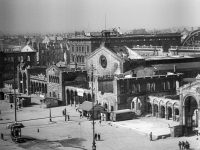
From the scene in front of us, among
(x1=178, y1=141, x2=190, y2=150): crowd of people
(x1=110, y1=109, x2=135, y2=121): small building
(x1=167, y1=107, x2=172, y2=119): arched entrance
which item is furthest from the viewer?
(x1=110, y1=109, x2=135, y2=121): small building

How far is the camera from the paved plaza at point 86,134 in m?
48.7

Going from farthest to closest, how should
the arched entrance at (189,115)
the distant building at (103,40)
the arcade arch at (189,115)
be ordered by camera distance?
1. the distant building at (103,40)
2. the arcade arch at (189,115)
3. the arched entrance at (189,115)

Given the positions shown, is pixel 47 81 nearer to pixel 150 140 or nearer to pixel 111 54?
pixel 111 54

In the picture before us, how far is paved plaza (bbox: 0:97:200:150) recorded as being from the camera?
48.7m

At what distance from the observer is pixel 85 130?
5769cm

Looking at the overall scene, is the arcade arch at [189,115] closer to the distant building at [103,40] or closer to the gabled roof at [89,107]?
the gabled roof at [89,107]

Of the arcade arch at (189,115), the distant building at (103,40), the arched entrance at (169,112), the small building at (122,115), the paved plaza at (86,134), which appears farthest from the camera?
the distant building at (103,40)

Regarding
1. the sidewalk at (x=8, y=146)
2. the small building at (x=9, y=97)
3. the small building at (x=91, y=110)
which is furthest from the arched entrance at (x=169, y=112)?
the small building at (x=9, y=97)

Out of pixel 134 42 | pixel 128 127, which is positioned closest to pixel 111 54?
pixel 128 127

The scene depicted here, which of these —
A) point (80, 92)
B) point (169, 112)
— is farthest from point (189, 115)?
point (80, 92)

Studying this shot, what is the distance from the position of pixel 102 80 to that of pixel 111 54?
37.4 ft

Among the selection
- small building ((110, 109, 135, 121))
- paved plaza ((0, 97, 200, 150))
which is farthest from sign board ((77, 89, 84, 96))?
small building ((110, 109, 135, 121))

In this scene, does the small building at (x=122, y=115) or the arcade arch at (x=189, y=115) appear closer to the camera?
the arcade arch at (x=189, y=115)

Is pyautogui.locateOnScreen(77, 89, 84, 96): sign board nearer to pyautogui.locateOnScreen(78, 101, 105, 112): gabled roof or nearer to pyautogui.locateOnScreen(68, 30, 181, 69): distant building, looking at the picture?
pyautogui.locateOnScreen(78, 101, 105, 112): gabled roof
